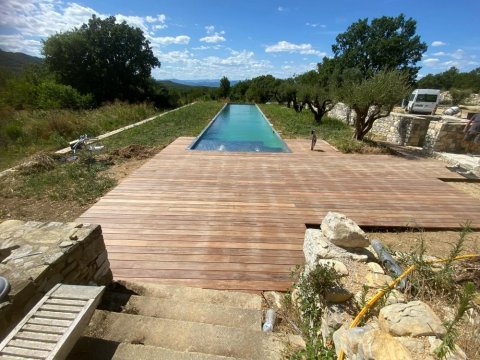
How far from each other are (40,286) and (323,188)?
4764 mm

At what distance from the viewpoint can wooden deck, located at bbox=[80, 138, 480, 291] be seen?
3.17 m

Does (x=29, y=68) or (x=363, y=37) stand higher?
(x=363, y=37)

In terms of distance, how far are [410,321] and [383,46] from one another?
35304 millimetres

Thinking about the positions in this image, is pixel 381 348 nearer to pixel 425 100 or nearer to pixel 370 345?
pixel 370 345

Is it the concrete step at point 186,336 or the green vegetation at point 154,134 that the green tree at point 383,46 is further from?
the concrete step at point 186,336

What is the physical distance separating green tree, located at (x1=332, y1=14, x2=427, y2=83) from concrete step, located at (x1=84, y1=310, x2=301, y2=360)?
33.0 metres

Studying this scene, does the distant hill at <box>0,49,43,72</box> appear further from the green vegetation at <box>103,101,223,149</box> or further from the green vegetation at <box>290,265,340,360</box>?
the green vegetation at <box>290,265,340,360</box>

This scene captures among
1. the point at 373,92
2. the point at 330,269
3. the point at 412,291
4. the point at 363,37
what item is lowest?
the point at 412,291

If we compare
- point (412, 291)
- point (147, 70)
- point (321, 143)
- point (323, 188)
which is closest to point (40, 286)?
point (412, 291)

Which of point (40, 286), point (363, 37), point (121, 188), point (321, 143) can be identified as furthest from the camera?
point (363, 37)

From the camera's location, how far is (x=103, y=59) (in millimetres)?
23641

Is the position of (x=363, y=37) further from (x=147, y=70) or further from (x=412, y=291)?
(x=412, y=291)

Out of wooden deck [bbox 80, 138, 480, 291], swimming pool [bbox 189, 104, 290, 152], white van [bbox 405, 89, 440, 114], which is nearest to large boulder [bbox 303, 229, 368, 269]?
wooden deck [bbox 80, 138, 480, 291]

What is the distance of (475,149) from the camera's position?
27.4 feet
